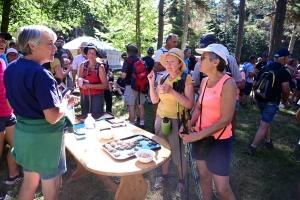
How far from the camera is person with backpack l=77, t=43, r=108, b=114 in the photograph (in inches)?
146

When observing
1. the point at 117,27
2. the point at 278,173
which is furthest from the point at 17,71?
the point at 117,27

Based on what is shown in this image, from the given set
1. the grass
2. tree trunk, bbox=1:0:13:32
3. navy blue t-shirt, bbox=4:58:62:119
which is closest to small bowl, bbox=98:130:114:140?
navy blue t-shirt, bbox=4:58:62:119

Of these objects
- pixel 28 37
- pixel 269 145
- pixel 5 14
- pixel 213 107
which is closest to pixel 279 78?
pixel 269 145

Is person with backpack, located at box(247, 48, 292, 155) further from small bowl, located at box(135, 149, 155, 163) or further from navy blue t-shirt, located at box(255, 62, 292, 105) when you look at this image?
small bowl, located at box(135, 149, 155, 163)

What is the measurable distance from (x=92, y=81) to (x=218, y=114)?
2.38 meters

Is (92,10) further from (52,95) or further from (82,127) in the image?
(52,95)

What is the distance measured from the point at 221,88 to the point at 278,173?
2562 millimetres

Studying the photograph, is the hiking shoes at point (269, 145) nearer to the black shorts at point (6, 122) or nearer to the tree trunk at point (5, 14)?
the black shorts at point (6, 122)

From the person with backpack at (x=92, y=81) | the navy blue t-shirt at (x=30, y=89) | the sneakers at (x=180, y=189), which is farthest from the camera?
the person with backpack at (x=92, y=81)

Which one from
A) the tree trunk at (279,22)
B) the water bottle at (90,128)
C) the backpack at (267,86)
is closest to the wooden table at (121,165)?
the water bottle at (90,128)

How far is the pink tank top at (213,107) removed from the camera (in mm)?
2080

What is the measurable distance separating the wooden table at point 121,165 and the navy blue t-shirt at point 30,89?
63cm

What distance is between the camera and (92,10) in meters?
8.75

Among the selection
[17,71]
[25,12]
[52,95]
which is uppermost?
[25,12]
